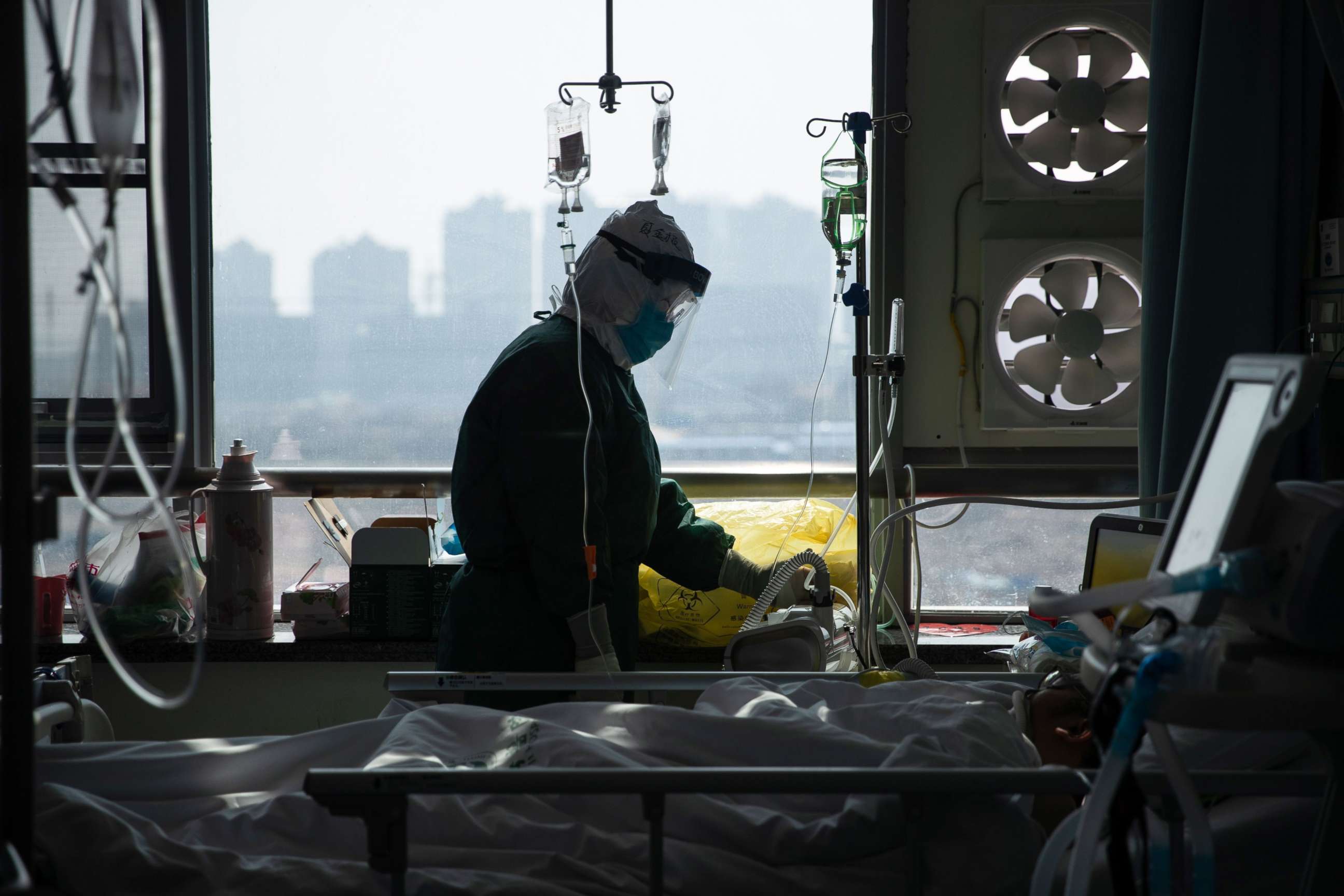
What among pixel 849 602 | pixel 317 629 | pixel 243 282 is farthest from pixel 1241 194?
pixel 243 282

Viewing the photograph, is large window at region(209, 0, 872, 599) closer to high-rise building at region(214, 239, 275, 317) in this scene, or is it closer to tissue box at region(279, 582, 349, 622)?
high-rise building at region(214, 239, 275, 317)

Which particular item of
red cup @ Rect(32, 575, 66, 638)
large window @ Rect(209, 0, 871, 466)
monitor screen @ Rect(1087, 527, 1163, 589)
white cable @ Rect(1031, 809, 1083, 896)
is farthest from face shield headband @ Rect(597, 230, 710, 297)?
red cup @ Rect(32, 575, 66, 638)

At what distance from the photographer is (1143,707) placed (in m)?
0.89

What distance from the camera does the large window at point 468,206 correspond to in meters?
3.07

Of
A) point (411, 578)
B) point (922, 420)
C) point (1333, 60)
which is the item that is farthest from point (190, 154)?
point (1333, 60)

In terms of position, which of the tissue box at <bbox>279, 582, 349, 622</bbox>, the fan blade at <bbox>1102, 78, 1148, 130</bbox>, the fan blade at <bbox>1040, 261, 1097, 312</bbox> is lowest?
the tissue box at <bbox>279, 582, 349, 622</bbox>

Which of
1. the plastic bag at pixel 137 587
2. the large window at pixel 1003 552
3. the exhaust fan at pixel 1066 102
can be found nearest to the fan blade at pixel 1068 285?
the exhaust fan at pixel 1066 102

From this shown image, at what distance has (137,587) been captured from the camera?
286 cm

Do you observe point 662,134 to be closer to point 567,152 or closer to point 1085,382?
point 567,152

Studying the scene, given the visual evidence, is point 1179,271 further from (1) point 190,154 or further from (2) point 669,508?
(1) point 190,154

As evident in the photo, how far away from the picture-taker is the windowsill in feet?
9.27

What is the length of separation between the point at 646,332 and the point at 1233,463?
1639 millimetres

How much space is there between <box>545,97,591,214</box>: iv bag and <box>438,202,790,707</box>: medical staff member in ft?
0.72

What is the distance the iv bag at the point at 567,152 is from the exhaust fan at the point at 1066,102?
4.08 feet
